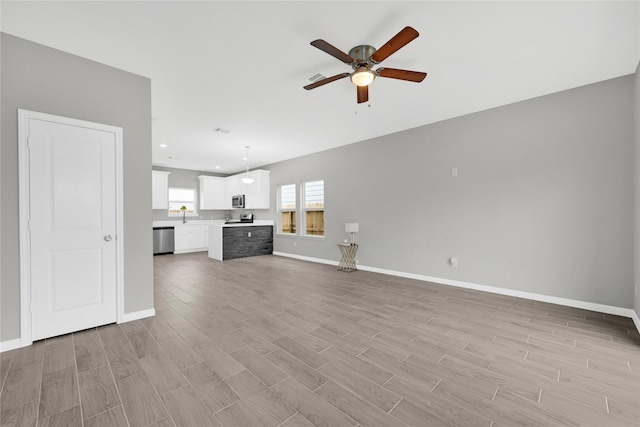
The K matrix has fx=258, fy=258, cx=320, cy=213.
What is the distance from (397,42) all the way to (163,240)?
821cm

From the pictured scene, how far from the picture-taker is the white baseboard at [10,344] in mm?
2244

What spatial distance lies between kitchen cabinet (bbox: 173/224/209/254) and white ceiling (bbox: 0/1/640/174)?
A: 5.02 m

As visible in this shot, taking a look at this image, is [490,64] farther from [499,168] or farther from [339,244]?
[339,244]

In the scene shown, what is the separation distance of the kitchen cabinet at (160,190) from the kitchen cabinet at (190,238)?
2.70 feet

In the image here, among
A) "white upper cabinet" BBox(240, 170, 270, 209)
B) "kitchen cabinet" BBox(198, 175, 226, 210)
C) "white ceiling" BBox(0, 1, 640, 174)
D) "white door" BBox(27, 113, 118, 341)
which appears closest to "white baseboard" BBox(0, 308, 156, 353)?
"white door" BBox(27, 113, 118, 341)

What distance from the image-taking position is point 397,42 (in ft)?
6.66

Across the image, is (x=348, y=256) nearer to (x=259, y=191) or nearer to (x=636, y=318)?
(x=259, y=191)

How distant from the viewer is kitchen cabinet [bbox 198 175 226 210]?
8797 millimetres

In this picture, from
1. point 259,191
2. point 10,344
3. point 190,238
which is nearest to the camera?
point 10,344

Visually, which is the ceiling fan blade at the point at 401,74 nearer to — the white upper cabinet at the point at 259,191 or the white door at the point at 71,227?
the white door at the point at 71,227

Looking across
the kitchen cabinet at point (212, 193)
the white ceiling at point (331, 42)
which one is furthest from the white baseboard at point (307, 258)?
the white ceiling at point (331, 42)

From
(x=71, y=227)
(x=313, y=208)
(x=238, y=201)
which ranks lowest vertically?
(x=71, y=227)

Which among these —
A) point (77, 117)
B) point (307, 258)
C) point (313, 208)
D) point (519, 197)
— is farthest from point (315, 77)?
point (307, 258)

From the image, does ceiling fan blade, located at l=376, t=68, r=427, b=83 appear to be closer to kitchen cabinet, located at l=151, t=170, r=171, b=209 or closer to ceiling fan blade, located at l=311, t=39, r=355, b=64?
ceiling fan blade, located at l=311, t=39, r=355, b=64
